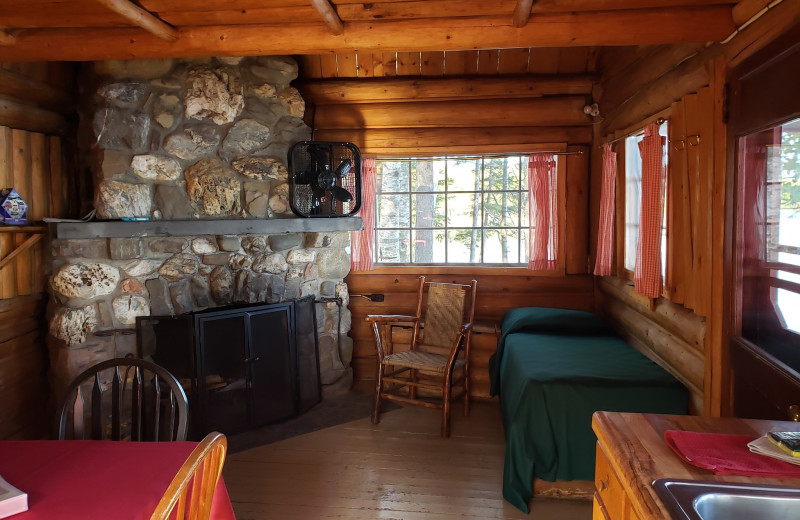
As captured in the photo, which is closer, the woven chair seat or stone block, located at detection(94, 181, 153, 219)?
stone block, located at detection(94, 181, 153, 219)

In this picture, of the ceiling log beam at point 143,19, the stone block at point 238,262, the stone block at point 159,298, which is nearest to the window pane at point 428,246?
the stone block at point 238,262

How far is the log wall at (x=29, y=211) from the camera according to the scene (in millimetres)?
2838

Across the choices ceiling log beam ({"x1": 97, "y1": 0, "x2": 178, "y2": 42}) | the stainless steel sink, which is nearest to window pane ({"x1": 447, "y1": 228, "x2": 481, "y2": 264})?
ceiling log beam ({"x1": 97, "y1": 0, "x2": 178, "y2": 42})

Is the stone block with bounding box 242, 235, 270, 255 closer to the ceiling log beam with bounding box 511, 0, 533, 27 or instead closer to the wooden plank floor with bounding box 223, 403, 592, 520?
the wooden plank floor with bounding box 223, 403, 592, 520

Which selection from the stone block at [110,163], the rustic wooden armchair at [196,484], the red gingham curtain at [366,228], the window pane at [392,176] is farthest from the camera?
the window pane at [392,176]

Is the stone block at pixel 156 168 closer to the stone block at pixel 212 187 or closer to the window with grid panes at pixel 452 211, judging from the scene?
the stone block at pixel 212 187

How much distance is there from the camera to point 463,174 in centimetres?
426

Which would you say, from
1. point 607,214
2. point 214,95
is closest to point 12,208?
point 214,95

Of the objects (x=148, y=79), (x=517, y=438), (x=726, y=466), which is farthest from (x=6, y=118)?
(x=726, y=466)

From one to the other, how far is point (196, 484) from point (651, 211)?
2.61 meters

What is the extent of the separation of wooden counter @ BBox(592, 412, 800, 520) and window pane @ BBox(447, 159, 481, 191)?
2942 millimetres

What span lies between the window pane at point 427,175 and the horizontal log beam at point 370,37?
67.8 inches

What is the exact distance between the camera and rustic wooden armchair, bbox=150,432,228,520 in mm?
959

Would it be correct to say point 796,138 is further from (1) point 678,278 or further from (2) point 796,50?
(1) point 678,278
